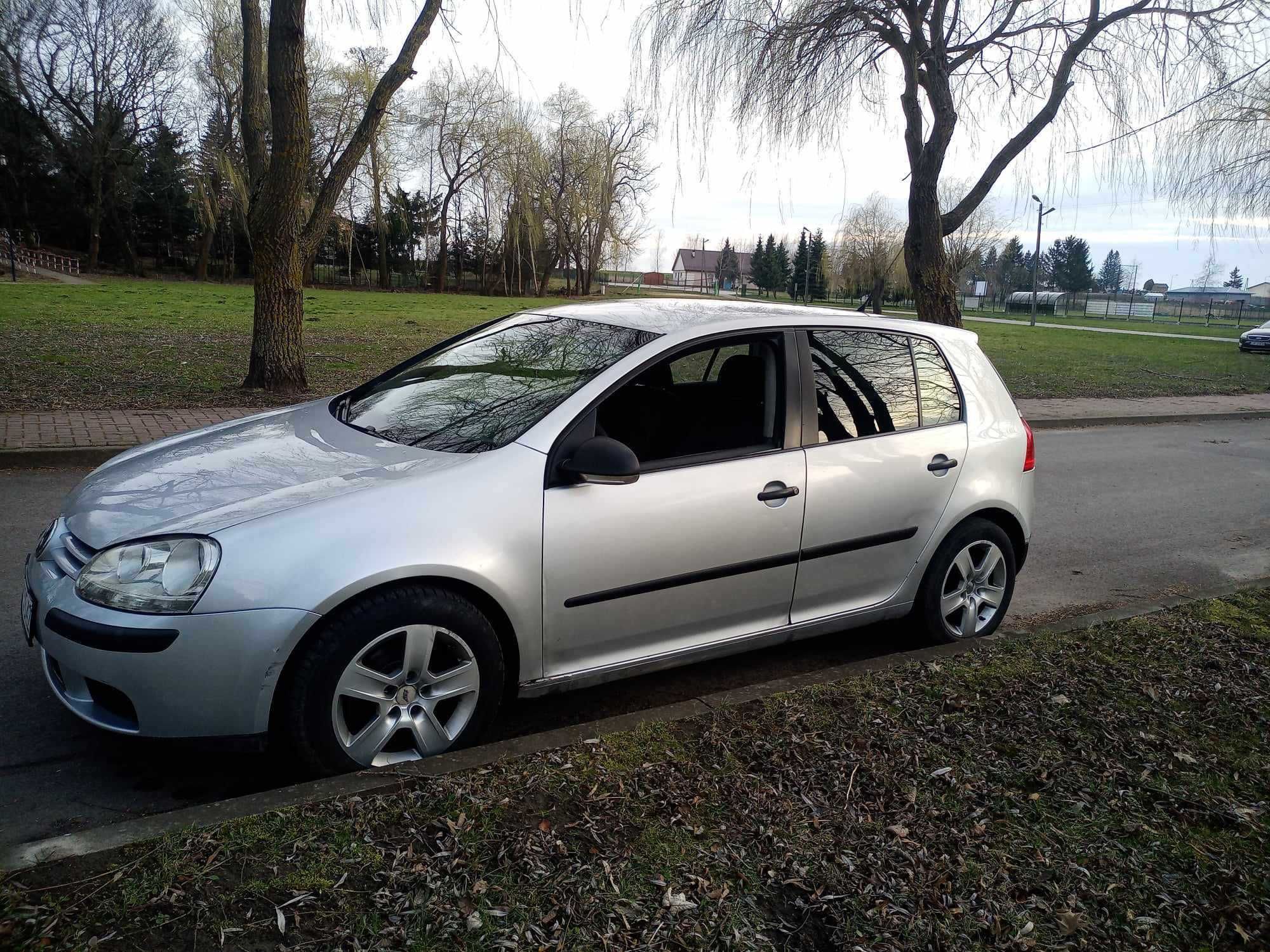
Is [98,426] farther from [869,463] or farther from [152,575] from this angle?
[869,463]

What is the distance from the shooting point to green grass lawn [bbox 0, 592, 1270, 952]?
231 cm

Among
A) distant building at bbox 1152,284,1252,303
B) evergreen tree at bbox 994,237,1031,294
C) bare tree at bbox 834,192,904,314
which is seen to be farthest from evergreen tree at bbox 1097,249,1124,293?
bare tree at bbox 834,192,904,314

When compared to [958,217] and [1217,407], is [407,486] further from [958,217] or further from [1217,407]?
[1217,407]

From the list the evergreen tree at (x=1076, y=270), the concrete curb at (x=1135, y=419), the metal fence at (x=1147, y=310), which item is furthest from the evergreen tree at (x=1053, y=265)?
the concrete curb at (x=1135, y=419)

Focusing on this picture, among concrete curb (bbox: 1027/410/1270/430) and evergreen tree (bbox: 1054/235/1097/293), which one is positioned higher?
evergreen tree (bbox: 1054/235/1097/293)

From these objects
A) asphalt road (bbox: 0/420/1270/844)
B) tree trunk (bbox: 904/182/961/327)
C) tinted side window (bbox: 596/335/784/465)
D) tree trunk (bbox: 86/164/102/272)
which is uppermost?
tree trunk (bbox: 86/164/102/272)

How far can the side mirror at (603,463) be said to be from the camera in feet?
11.2

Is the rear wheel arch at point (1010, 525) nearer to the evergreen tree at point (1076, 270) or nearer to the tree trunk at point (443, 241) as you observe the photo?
the tree trunk at point (443, 241)

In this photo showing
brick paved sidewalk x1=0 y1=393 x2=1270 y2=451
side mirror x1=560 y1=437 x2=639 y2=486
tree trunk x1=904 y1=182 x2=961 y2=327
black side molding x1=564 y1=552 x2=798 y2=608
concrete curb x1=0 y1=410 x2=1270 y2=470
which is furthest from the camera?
tree trunk x1=904 y1=182 x2=961 y2=327

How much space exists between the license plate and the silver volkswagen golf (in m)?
0.04

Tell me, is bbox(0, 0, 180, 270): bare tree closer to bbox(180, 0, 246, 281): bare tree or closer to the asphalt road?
bbox(180, 0, 246, 281): bare tree

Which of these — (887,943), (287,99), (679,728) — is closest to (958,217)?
(287,99)

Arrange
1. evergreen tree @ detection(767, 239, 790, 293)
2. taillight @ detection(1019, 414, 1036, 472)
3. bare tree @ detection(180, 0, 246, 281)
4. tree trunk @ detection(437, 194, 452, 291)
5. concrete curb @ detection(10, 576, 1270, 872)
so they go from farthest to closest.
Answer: evergreen tree @ detection(767, 239, 790, 293)
tree trunk @ detection(437, 194, 452, 291)
bare tree @ detection(180, 0, 246, 281)
taillight @ detection(1019, 414, 1036, 472)
concrete curb @ detection(10, 576, 1270, 872)

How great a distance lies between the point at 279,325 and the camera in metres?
11.6
